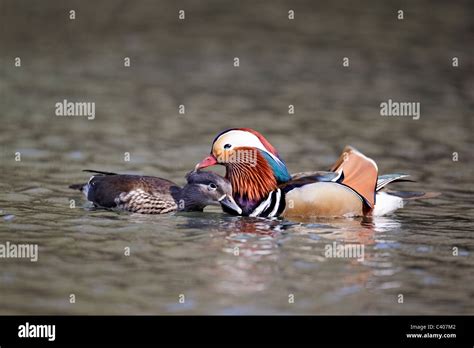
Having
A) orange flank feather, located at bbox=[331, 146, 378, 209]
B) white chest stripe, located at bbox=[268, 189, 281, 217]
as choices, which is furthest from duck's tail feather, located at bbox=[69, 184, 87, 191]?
orange flank feather, located at bbox=[331, 146, 378, 209]

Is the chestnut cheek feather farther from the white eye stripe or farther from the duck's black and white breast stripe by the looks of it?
the duck's black and white breast stripe

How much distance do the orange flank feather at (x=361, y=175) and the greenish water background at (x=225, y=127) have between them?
326mm

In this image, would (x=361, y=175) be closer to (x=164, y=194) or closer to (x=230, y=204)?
(x=230, y=204)

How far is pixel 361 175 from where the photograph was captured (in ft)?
33.5

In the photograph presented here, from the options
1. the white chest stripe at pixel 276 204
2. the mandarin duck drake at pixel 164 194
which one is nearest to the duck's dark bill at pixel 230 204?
the mandarin duck drake at pixel 164 194

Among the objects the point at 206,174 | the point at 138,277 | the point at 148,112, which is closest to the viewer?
the point at 138,277

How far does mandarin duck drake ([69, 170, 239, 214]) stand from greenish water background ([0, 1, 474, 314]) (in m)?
0.16

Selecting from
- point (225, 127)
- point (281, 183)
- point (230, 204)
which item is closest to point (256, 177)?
point (281, 183)

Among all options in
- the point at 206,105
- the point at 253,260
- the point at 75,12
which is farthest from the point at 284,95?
the point at 253,260

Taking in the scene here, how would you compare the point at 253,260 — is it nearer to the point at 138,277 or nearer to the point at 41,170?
the point at 138,277

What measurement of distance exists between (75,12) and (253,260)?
38.9 ft

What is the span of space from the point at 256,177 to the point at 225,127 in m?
4.38

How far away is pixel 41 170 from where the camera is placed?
12062mm

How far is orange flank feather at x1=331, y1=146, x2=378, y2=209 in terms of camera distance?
33.5 feet
